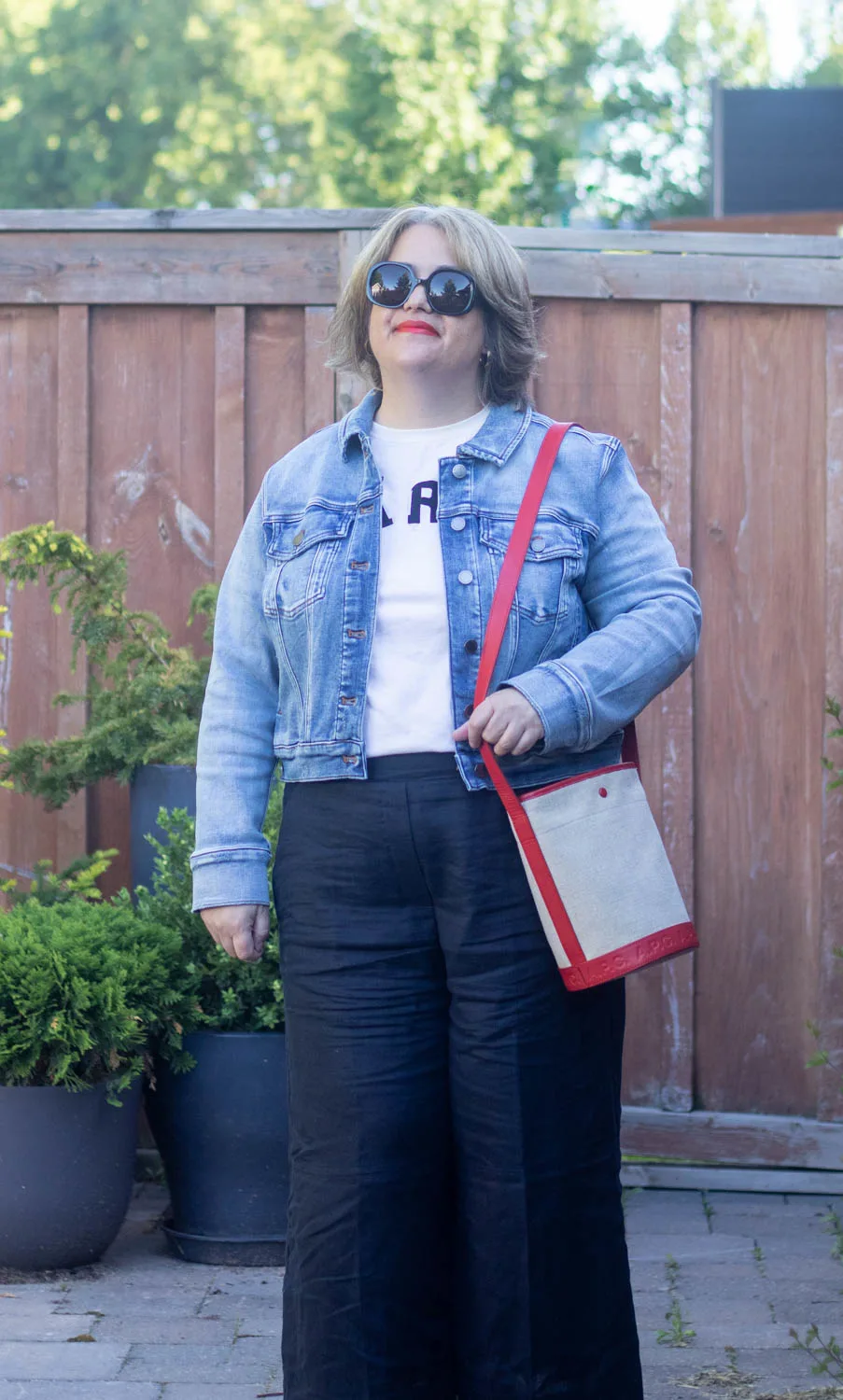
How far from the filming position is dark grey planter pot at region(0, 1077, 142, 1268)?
135 inches

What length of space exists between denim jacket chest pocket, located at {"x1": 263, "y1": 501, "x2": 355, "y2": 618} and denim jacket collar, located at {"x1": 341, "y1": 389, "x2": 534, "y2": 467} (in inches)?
4.9

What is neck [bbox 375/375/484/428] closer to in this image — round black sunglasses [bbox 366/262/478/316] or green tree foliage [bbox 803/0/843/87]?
round black sunglasses [bbox 366/262/478/316]

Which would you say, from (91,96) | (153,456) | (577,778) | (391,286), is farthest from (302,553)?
(91,96)

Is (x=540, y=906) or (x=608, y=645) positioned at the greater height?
(x=608, y=645)

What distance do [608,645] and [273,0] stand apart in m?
25.3

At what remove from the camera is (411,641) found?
2273mm

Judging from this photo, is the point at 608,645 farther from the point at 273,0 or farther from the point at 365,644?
the point at 273,0

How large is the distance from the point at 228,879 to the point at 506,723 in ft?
1.87

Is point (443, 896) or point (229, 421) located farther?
point (229, 421)

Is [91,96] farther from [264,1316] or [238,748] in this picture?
[238,748]

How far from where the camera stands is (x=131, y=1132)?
361 centimetres

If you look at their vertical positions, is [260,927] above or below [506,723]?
below

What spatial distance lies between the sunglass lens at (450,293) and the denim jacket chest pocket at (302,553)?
0.34 meters

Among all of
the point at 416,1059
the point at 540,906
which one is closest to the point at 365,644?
the point at 540,906
